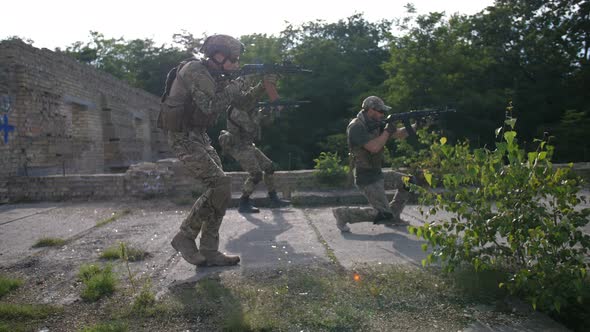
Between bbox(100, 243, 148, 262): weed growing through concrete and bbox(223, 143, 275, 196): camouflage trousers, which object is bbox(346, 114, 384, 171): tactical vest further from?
bbox(100, 243, 148, 262): weed growing through concrete

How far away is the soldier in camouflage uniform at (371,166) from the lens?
457 centimetres

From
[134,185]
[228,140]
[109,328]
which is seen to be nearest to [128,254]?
[109,328]

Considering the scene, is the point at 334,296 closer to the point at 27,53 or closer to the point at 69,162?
the point at 27,53

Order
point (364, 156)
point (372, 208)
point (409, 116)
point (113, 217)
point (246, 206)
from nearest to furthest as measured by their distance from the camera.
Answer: point (372, 208) < point (364, 156) < point (409, 116) < point (113, 217) < point (246, 206)

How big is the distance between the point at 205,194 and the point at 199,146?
1.29 ft

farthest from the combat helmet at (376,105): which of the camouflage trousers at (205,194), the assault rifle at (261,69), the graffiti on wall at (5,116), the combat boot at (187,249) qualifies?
the graffiti on wall at (5,116)

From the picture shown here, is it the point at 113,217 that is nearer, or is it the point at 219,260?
the point at 219,260

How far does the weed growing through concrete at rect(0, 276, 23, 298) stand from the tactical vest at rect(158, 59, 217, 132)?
1.49m

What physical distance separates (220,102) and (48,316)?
6.07ft

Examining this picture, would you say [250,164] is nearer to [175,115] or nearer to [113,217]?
[113,217]

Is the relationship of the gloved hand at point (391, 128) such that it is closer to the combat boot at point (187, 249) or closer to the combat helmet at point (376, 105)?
the combat helmet at point (376, 105)

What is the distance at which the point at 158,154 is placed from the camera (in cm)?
2256

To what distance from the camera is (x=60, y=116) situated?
11781mm

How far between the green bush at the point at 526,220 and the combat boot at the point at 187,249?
5.59 ft
